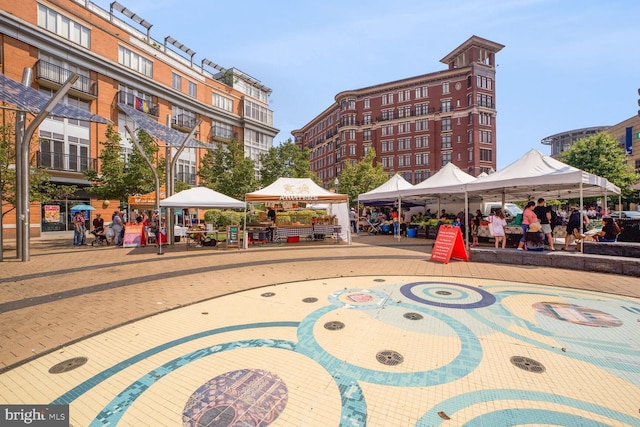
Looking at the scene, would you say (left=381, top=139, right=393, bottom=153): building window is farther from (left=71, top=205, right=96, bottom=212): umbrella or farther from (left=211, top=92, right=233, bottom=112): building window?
(left=71, top=205, right=96, bottom=212): umbrella

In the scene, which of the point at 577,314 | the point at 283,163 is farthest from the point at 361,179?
the point at 577,314

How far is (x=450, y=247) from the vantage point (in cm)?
933

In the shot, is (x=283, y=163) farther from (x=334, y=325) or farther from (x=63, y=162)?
(x=334, y=325)

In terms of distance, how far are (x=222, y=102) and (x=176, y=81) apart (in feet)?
21.4

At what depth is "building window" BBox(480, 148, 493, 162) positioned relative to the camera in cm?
4872

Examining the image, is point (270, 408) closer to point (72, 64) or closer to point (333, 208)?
point (333, 208)

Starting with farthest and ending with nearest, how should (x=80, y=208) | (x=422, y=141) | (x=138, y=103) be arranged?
(x=422, y=141), (x=138, y=103), (x=80, y=208)

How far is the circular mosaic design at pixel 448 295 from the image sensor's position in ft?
17.2

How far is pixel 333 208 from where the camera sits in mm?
16750

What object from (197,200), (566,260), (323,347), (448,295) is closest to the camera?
(323,347)

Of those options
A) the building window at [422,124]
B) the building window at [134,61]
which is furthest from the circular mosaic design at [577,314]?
the building window at [422,124]

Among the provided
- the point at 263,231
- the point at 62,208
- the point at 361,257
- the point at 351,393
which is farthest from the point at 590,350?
the point at 62,208

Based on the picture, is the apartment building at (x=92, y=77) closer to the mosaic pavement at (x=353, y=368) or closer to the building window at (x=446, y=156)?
the mosaic pavement at (x=353, y=368)

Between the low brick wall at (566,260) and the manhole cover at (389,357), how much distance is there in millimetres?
7610
